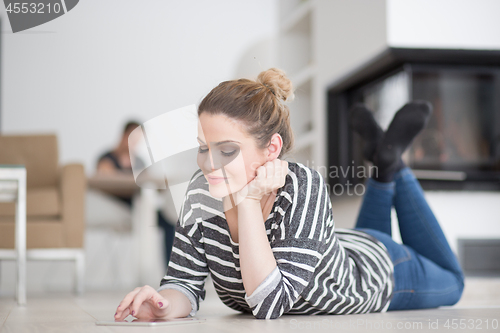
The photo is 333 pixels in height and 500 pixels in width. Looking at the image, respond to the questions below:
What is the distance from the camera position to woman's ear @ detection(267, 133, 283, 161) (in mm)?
1020

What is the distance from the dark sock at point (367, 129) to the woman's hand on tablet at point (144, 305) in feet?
2.92

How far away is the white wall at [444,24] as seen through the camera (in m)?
2.56

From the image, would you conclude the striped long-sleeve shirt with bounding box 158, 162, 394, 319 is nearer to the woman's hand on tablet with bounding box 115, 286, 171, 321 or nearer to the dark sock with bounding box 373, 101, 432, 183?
the woman's hand on tablet with bounding box 115, 286, 171, 321

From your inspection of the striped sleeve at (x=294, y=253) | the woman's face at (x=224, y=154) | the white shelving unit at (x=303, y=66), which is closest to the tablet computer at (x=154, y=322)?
the striped sleeve at (x=294, y=253)

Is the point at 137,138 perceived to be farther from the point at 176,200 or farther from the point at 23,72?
the point at 23,72

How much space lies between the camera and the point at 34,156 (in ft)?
9.07

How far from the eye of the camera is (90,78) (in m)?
4.81

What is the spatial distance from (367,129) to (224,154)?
852 mm

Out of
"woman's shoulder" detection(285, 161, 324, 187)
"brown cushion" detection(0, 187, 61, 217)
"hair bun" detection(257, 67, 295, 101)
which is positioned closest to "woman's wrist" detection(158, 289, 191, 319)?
"woman's shoulder" detection(285, 161, 324, 187)

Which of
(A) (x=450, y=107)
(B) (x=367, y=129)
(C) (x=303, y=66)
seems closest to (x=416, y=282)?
(B) (x=367, y=129)

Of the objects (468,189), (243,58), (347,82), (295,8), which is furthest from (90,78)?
(468,189)

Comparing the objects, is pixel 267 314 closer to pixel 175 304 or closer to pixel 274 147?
pixel 175 304

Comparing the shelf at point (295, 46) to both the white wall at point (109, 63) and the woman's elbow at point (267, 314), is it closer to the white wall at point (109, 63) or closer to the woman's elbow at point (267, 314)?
the white wall at point (109, 63)

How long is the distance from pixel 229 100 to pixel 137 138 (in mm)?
208
